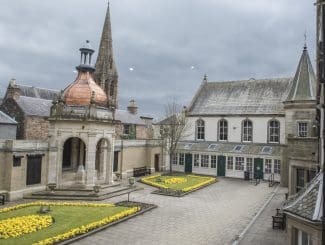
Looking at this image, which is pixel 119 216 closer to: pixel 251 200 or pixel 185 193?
pixel 185 193

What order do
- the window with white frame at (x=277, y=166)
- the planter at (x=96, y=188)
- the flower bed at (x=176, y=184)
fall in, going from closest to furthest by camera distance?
the planter at (x=96, y=188), the flower bed at (x=176, y=184), the window with white frame at (x=277, y=166)

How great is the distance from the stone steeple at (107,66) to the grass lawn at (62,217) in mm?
39883

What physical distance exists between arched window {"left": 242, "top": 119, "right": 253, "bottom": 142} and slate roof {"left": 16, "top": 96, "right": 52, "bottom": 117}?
986 inches

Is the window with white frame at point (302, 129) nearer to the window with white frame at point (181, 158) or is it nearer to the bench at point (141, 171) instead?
the window with white frame at point (181, 158)

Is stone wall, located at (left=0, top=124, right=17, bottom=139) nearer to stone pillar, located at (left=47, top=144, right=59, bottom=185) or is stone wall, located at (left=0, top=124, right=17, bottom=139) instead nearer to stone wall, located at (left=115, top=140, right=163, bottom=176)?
stone pillar, located at (left=47, top=144, right=59, bottom=185)

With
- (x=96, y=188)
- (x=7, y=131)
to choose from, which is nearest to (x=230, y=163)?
(x=96, y=188)

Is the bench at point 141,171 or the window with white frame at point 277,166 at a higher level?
the window with white frame at point 277,166

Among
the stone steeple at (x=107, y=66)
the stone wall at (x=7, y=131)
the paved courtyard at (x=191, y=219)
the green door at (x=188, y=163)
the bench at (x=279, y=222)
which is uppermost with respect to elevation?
the stone steeple at (x=107, y=66)

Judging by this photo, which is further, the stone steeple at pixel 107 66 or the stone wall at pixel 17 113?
the stone steeple at pixel 107 66

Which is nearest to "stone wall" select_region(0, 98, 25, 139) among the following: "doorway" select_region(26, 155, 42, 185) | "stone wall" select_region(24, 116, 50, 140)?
"stone wall" select_region(24, 116, 50, 140)

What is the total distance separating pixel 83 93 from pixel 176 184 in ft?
42.8

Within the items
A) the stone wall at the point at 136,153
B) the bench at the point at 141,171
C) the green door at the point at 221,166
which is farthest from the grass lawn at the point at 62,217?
the green door at the point at 221,166

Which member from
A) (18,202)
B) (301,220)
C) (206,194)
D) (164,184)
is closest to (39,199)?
(18,202)

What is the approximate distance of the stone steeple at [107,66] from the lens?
201ft
